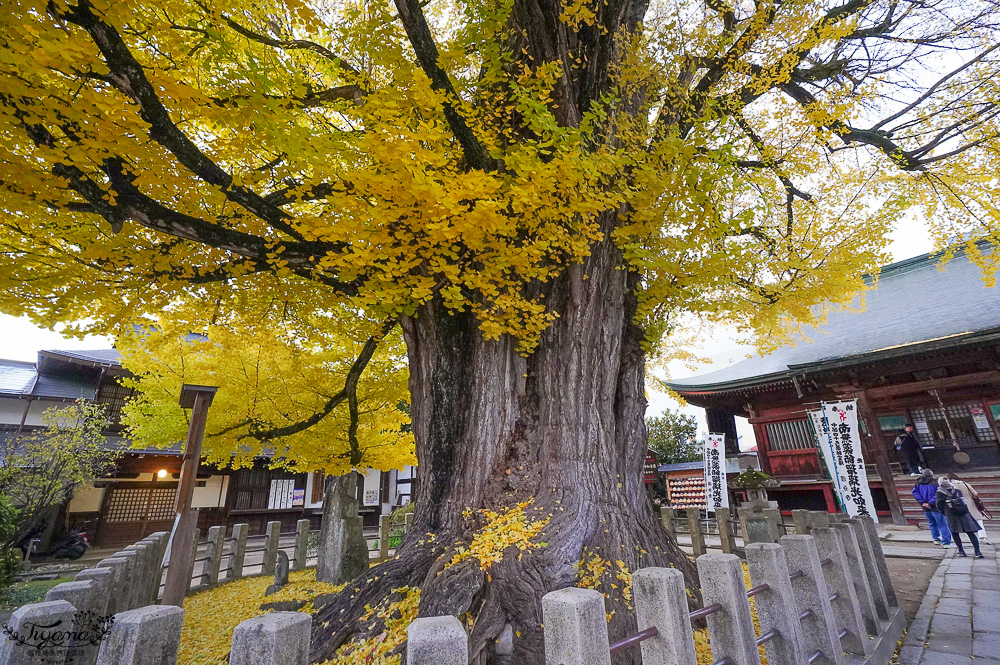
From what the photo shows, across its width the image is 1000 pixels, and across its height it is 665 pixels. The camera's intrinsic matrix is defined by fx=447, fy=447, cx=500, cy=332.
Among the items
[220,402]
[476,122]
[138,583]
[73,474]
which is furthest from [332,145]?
[73,474]

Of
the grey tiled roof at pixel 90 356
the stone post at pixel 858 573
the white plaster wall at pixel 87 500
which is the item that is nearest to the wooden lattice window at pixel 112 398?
the grey tiled roof at pixel 90 356

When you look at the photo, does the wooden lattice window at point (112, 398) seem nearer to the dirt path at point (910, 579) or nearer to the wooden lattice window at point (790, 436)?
the dirt path at point (910, 579)

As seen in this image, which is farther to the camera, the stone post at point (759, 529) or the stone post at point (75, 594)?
the stone post at point (759, 529)

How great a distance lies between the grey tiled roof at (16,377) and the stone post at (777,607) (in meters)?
23.1

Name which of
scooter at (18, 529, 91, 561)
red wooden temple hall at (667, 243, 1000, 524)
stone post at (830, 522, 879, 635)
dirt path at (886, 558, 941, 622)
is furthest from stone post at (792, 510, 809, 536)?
scooter at (18, 529, 91, 561)

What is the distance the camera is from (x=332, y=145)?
429cm

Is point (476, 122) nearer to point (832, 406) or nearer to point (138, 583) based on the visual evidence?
point (138, 583)

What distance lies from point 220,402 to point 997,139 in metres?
13.3

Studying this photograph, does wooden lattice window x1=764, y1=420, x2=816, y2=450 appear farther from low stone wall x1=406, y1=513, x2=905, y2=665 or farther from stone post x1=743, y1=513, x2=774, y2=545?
low stone wall x1=406, y1=513, x2=905, y2=665

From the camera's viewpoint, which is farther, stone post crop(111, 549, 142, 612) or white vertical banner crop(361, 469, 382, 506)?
white vertical banner crop(361, 469, 382, 506)

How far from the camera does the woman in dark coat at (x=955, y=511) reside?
799 centimetres

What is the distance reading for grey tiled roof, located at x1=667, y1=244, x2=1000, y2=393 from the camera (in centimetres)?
1249

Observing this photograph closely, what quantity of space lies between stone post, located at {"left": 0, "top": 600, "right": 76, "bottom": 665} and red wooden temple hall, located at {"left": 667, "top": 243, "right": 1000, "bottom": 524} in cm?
1508

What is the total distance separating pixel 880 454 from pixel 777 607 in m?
13.4
